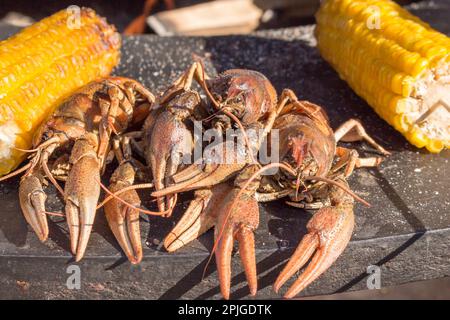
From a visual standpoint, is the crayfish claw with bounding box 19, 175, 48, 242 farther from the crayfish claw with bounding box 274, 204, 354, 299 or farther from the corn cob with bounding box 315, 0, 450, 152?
the corn cob with bounding box 315, 0, 450, 152

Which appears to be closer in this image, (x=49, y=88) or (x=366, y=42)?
(x=49, y=88)

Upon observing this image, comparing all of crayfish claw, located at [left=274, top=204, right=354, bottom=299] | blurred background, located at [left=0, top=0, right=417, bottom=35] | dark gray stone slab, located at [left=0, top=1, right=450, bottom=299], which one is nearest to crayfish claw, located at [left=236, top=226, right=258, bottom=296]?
crayfish claw, located at [left=274, top=204, right=354, bottom=299]

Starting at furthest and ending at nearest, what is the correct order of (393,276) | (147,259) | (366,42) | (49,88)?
1. (366,42)
2. (49,88)
3. (393,276)
4. (147,259)

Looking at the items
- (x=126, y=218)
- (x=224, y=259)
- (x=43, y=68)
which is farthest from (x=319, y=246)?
(x=43, y=68)

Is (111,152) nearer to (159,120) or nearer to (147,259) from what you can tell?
(159,120)

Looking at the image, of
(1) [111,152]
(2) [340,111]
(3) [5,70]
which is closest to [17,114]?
(3) [5,70]

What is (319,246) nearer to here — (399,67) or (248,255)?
(248,255)
